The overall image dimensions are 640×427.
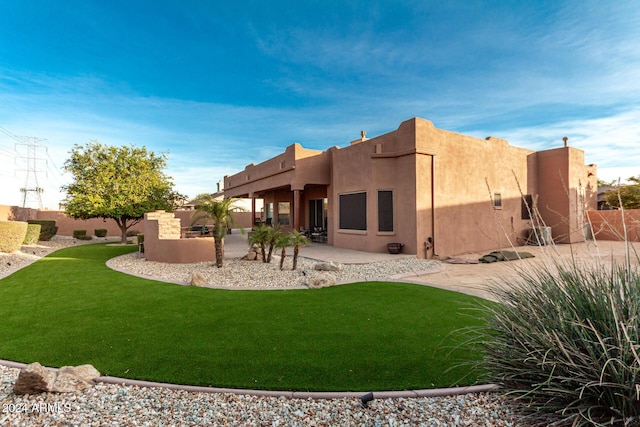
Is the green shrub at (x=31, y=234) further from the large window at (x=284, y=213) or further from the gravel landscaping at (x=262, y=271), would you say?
the large window at (x=284, y=213)

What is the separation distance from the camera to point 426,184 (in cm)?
1278

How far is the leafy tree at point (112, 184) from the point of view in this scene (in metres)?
18.1

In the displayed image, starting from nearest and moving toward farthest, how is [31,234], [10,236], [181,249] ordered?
[181,249] < [10,236] < [31,234]

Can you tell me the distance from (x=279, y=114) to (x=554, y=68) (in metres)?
14.4

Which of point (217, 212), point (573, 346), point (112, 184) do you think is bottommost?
point (573, 346)

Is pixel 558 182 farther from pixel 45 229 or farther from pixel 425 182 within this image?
pixel 45 229

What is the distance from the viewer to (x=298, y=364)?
3.87 metres

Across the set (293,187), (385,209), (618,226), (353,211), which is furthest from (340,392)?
(293,187)

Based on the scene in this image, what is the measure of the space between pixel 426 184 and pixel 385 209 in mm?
1988

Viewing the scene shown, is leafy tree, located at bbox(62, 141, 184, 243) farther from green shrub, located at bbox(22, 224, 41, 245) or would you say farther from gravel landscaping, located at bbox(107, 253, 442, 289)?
gravel landscaping, located at bbox(107, 253, 442, 289)

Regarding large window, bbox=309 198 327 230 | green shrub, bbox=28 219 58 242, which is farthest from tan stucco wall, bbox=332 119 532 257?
green shrub, bbox=28 219 58 242

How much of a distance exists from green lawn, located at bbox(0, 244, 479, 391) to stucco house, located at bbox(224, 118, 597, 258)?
5.53m

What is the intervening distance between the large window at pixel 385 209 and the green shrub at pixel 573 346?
1052 centimetres

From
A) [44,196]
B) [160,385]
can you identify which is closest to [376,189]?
[160,385]
